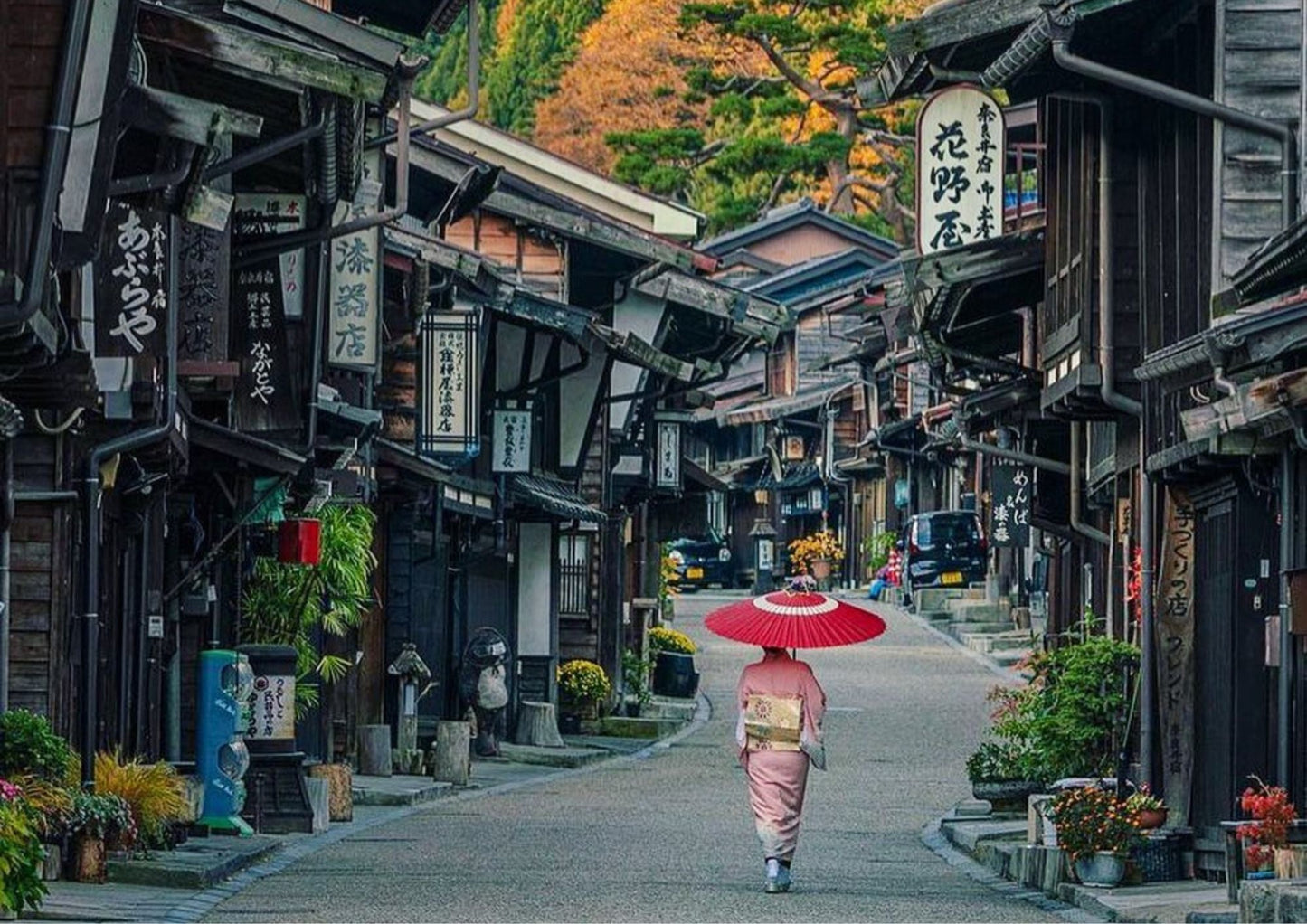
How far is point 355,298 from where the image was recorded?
27406mm

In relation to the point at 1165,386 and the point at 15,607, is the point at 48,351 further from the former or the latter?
the point at 1165,386

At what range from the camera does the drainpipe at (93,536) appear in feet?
64.3

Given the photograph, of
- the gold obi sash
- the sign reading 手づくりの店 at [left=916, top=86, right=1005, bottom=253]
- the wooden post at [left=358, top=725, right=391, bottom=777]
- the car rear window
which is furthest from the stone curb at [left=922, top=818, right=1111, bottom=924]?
the car rear window

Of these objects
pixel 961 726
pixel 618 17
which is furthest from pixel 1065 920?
A: pixel 618 17

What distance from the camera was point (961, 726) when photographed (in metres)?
40.4

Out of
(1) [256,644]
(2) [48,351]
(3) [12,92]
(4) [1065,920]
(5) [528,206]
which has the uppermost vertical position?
(5) [528,206]

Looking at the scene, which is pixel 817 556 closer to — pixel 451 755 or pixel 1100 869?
pixel 451 755

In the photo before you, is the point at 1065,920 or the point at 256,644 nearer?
the point at 1065,920

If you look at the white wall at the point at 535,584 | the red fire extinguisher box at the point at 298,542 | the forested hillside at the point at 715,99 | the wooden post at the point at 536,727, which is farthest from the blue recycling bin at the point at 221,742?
the forested hillside at the point at 715,99

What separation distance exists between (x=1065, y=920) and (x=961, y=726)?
22584 millimetres

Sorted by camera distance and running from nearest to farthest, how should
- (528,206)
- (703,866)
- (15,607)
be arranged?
(15,607), (703,866), (528,206)

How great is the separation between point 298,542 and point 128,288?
7.19 metres

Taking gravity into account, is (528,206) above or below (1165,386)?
above

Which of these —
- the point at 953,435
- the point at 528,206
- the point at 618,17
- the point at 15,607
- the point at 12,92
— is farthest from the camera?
the point at 618,17
